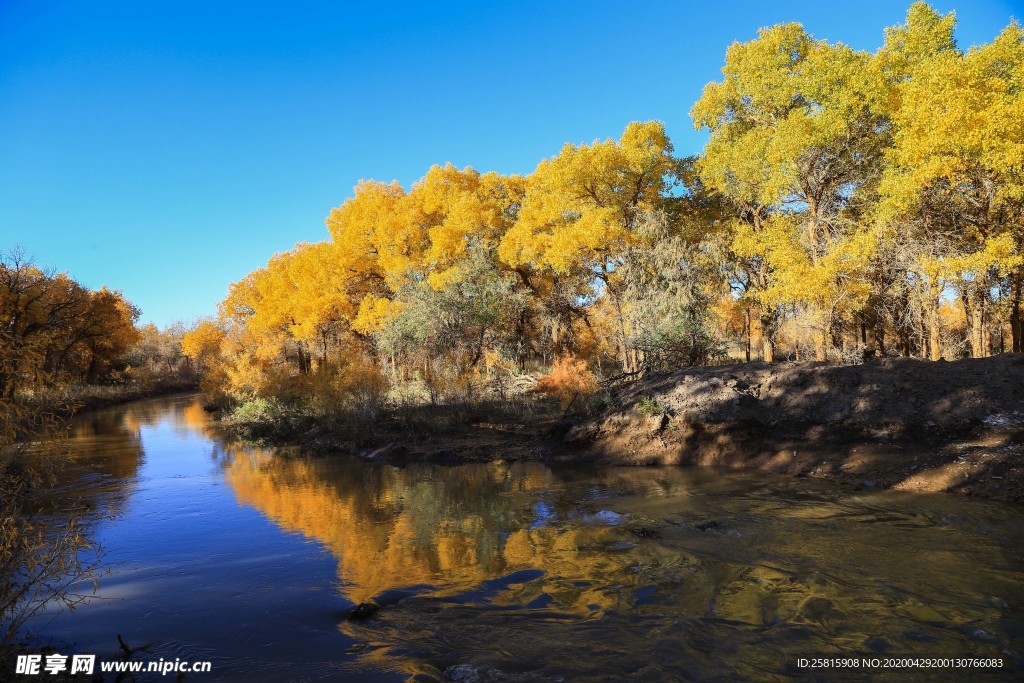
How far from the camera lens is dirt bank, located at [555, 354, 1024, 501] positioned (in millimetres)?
9102

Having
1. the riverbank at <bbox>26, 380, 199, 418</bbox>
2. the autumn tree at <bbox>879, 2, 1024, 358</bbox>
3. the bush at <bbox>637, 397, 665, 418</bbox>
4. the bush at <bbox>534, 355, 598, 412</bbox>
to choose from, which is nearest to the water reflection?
the bush at <bbox>637, 397, 665, 418</bbox>

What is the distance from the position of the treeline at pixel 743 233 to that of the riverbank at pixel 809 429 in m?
3.21

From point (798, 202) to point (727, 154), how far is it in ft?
9.05

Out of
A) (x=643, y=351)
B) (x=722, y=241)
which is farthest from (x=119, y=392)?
(x=722, y=241)

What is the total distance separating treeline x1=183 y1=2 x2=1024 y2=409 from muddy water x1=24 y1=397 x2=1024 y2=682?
8110 mm

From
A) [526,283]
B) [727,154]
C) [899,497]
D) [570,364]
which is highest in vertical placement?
[727,154]

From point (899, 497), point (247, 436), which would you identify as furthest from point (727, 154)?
point (247, 436)

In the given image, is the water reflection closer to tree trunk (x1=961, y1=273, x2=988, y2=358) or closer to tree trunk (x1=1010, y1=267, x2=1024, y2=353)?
tree trunk (x1=961, y1=273, x2=988, y2=358)

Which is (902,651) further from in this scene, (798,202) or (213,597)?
(798,202)

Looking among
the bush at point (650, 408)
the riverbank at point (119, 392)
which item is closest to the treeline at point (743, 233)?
the bush at point (650, 408)

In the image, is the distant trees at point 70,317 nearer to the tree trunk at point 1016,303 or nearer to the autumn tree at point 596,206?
the autumn tree at point 596,206

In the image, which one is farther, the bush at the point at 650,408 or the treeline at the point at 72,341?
the bush at the point at 650,408

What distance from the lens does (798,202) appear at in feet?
60.2

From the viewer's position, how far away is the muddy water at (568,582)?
14.7ft
